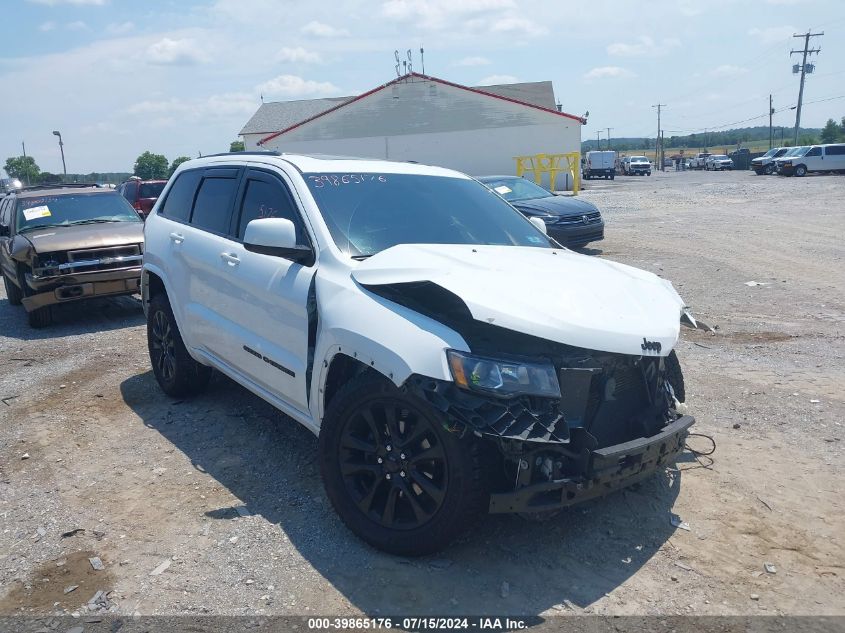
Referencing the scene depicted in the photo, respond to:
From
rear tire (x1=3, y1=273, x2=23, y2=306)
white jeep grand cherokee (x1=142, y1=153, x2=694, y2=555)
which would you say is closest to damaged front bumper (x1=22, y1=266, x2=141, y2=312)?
rear tire (x1=3, y1=273, x2=23, y2=306)

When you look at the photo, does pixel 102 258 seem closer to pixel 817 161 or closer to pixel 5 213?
pixel 5 213

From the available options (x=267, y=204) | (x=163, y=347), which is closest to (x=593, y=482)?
(x=267, y=204)

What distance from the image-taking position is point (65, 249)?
921cm

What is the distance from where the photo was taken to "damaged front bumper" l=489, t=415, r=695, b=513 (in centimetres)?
314

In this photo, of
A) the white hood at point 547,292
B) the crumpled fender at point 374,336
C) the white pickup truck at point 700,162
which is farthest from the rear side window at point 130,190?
the white pickup truck at point 700,162

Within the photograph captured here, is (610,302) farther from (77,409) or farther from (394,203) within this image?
(77,409)

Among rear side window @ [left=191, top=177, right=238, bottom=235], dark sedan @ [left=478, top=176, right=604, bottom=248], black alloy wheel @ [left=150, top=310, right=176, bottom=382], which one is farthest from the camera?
dark sedan @ [left=478, top=176, right=604, bottom=248]

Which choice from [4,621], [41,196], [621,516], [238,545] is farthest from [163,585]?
[41,196]

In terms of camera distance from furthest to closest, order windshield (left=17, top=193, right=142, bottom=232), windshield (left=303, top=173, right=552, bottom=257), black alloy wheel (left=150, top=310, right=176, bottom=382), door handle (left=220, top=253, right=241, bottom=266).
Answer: windshield (left=17, top=193, right=142, bottom=232) → black alloy wheel (left=150, top=310, right=176, bottom=382) → door handle (left=220, top=253, right=241, bottom=266) → windshield (left=303, top=173, right=552, bottom=257)

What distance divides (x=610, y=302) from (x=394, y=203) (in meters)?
1.60

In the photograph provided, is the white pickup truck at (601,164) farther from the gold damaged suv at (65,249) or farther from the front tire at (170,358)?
the front tire at (170,358)

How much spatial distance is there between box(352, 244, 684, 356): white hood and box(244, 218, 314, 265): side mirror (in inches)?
17.6

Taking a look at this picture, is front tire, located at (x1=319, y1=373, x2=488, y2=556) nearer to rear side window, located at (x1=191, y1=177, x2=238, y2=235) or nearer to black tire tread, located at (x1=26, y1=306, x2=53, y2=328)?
rear side window, located at (x1=191, y1=177, x2=238, y2=235)

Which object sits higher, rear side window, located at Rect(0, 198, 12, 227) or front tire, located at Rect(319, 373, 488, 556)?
rear side window, located at Rect(0, 198, 12, 227)
